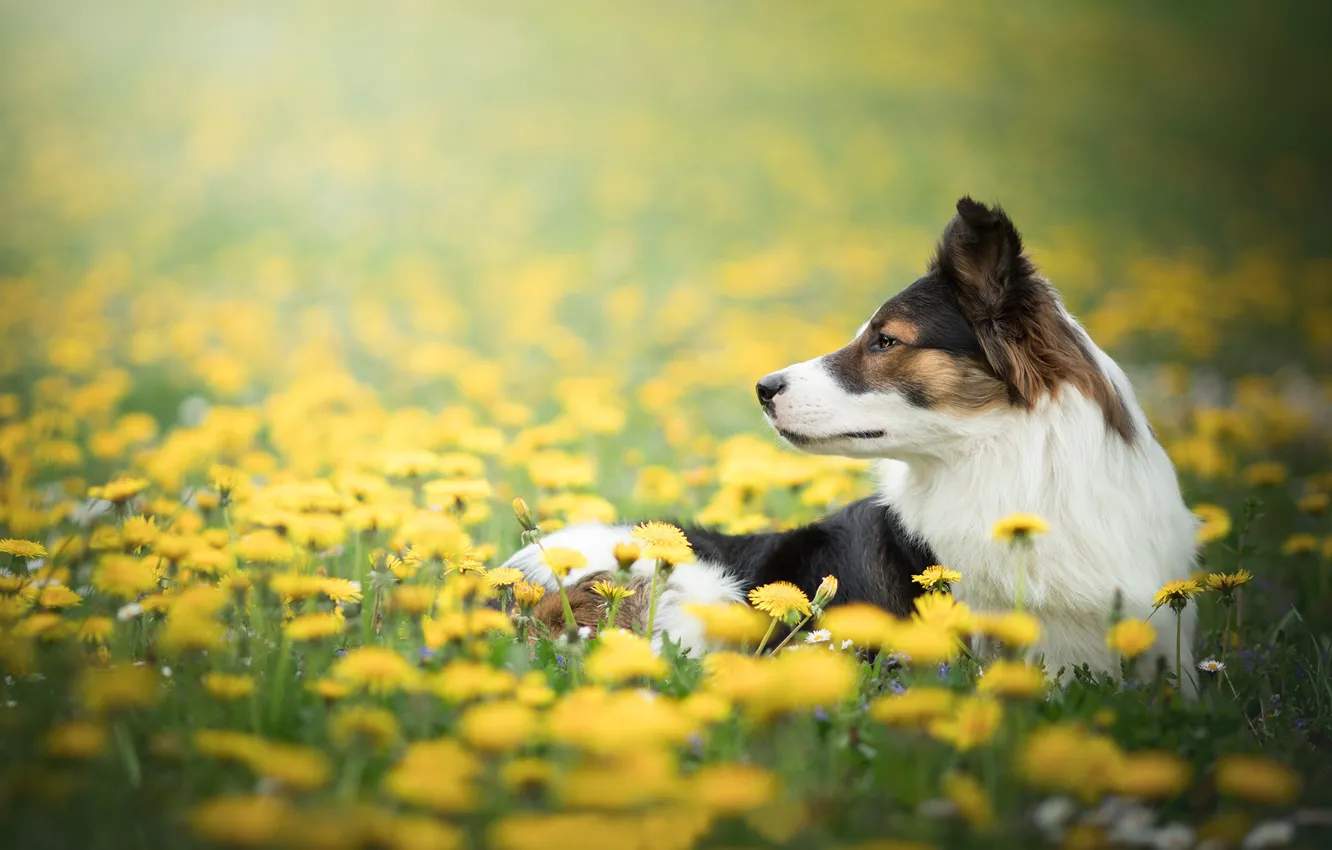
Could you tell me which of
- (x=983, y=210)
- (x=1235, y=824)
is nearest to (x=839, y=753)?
(x=1235, y=824)

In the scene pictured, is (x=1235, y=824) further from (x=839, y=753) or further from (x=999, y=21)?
(x=999, y=21)

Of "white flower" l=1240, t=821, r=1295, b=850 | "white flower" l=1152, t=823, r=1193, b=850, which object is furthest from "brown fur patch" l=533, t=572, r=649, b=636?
"white flower" l=1240, t=821, r=1295, b=850

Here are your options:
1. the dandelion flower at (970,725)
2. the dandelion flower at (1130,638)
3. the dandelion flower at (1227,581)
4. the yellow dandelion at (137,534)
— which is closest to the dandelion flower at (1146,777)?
the dandelion flower at (970,725)

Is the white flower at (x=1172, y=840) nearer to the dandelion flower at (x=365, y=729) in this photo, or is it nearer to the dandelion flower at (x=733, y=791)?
the dandelion flower at (x=733, y=791)

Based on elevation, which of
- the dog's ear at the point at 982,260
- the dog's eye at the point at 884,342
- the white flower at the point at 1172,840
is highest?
the dog's ear at the point at 982,260

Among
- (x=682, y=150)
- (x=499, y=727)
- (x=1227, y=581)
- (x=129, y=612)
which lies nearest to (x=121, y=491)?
(x=129, y=612)

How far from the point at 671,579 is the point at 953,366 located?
1.20m

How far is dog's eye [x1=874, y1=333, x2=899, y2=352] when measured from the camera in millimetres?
3596

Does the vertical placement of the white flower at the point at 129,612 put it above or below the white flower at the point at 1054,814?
above

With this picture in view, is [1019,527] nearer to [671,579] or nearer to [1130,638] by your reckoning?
[1130,638]

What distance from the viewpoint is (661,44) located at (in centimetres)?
1881

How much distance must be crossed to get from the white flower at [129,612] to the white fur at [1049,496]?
6.73 ft

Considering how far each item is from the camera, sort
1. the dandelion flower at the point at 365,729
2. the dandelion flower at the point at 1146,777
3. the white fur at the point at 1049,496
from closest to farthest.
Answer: the dandelion flower at the point at 1146,777 < the dandelion flower at the point at 365,729 < the white fur at the point at 1049,496

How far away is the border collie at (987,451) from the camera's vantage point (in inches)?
134
